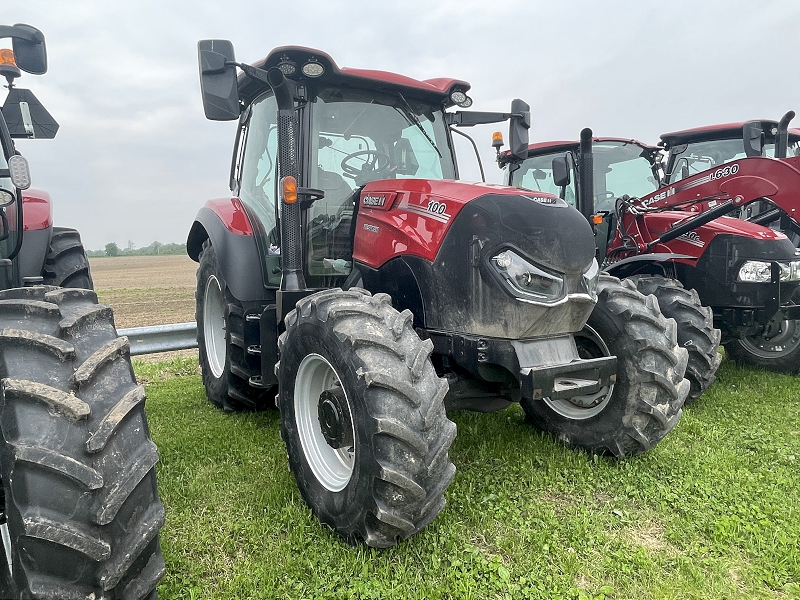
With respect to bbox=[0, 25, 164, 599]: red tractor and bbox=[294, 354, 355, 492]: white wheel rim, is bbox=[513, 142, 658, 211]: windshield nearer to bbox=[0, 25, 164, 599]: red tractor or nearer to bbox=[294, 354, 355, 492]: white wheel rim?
bbox=[294, 354, 355, 492]: white wheel rim

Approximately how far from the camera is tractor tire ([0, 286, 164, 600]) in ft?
4.89

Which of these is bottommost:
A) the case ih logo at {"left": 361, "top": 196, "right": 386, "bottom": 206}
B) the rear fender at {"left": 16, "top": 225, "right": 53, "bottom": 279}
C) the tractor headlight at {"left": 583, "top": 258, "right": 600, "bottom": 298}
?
the tractor headlight at {"left": 583, "top": 258, "right": 600, "bottom": 298}

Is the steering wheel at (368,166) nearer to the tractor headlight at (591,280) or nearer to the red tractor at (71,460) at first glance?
the tractor headlight at (591,280)

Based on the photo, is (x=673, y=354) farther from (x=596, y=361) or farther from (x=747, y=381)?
(x=747, y=381)

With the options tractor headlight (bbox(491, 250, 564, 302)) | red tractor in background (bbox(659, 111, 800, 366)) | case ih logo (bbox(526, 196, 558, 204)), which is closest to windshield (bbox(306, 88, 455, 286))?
case ih logo (bbox(526, 196, 558, 204))

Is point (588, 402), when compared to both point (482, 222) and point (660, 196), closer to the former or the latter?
point (482, 222)

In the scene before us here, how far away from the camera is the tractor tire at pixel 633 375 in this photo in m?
2.92

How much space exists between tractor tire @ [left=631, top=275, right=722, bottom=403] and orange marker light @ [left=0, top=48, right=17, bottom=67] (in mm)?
4696

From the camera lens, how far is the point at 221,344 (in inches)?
175

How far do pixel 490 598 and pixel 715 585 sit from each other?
2.94 feet

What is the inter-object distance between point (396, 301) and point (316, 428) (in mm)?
770

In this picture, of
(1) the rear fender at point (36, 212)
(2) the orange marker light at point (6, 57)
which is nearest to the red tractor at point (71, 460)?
(2) the orange marker light at point (6, 57)

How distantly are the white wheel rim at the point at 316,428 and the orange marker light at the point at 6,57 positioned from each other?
2680 mm

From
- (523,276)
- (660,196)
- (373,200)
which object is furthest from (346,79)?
(660,196)
